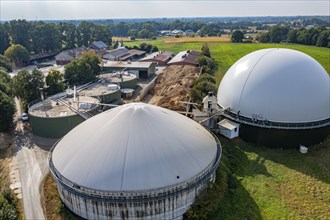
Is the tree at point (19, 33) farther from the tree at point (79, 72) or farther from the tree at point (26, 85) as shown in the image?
the tree at point (26, 85)

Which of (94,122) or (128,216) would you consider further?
(94,122)

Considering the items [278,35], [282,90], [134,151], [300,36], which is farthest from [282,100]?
[278,35]

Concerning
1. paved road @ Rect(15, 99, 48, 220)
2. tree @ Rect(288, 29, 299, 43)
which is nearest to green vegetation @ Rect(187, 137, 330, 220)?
paved road @ Rect(15, 99, 48, 220)

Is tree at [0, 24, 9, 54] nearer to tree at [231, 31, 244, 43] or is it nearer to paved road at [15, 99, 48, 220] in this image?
paved road at [15, 99, 48, 220]

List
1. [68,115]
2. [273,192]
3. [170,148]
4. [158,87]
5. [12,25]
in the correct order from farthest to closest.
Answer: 1. [12,25]
2. [158,87]
3. [68,115]
4. [273,192]
5. [170,148]

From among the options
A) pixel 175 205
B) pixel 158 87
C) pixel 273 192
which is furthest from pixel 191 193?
pixel 158 87

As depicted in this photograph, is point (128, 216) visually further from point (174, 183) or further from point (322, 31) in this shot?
point (322, 31)

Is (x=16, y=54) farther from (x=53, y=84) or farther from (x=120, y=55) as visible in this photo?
(x=53, y=84)

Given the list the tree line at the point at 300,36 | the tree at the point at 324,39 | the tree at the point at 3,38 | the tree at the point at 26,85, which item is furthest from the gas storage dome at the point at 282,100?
the tree line at the point at 300,36
